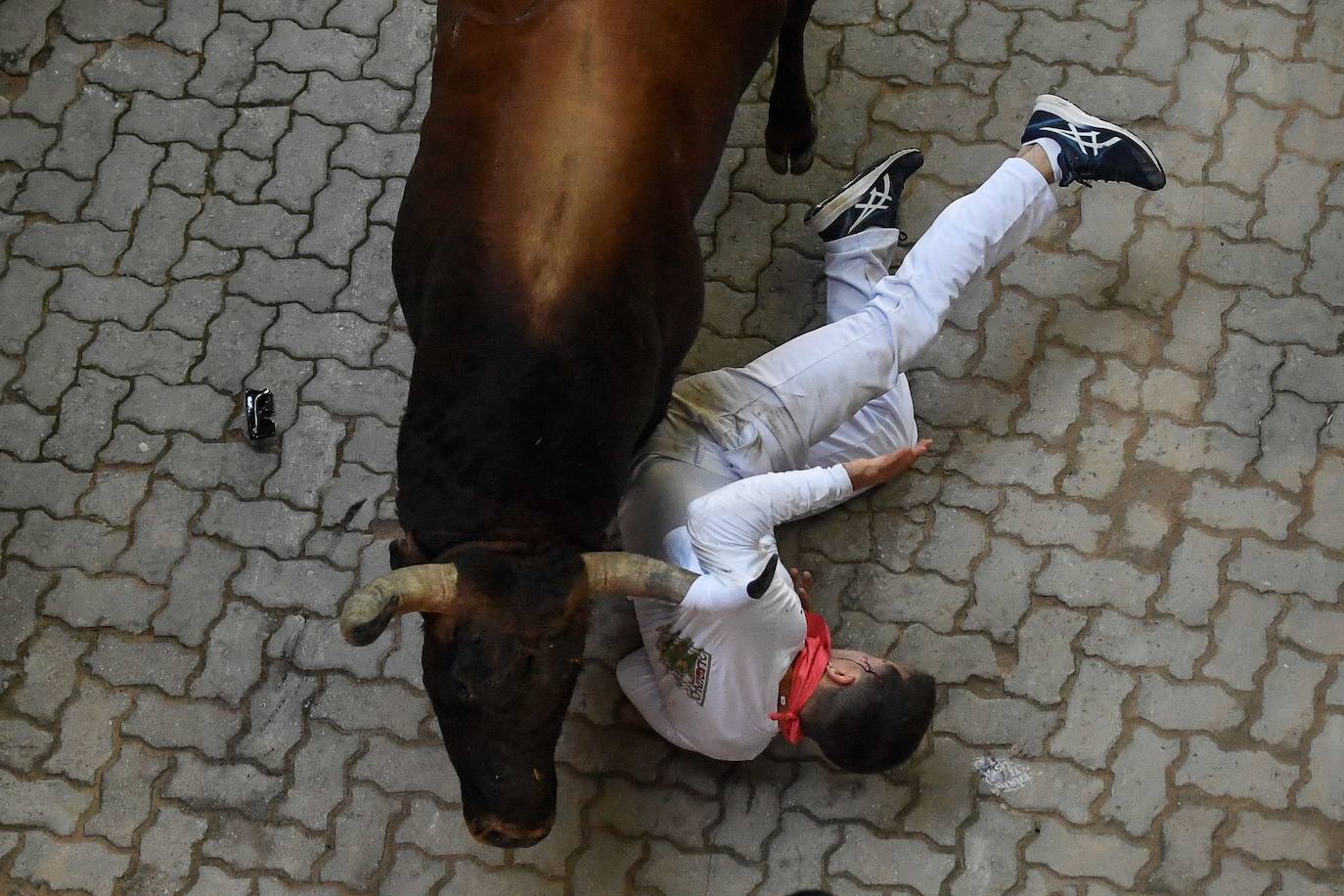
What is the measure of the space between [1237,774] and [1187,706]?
0.87 feet

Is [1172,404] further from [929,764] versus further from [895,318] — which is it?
[929,764]

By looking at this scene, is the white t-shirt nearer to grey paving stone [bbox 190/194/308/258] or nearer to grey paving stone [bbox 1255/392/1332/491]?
grey paving stone [bbox 1255/392/1332/491]

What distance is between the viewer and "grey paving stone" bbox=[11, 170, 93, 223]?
203 inches

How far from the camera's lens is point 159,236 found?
16.7 ft

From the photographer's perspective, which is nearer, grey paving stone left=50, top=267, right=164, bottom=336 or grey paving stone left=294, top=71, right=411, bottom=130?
grey paving stone left=50, top=267, right=164, bottom=336

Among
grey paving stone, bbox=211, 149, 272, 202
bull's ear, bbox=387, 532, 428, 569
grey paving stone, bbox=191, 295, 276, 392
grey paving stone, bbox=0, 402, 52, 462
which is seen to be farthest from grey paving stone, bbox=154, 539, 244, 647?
grey paving stone, bbox=211, 149, 272, 202

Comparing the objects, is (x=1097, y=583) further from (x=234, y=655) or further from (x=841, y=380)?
(x=234, y=655)

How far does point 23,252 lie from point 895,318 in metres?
3.48

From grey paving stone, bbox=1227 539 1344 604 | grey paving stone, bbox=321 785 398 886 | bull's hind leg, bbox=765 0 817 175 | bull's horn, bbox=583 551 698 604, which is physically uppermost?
bull's hind leg, bbox=765 0 817 175

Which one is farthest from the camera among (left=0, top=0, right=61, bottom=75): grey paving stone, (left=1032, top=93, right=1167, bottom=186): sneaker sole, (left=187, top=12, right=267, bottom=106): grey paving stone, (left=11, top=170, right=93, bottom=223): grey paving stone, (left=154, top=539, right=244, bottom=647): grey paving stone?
(left=0, top=0, right=61, bottom=75): grey paving stone

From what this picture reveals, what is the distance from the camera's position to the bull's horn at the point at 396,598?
2998 mm

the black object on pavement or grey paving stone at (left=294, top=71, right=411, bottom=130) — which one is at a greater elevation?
grey paving stone at (left=294, top=71, right=411, bottom=130)

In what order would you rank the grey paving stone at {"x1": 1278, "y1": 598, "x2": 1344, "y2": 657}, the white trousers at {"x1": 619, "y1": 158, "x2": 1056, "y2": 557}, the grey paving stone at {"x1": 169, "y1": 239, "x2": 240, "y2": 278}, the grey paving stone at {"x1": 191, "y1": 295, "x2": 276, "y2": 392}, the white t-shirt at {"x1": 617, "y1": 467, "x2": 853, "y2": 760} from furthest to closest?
the grey paving stone at {"x1": 169, "y1": 239, "x2": 240, "y2": 278}
the grey paving stone at {"x1": 191, "y1": 295, "x2": 276, "y2": 392}
the grey paving stone at {"x1": 1278, "y1": 598, "x2": 1344, "y2": 657}
the white trousers at {"x1": 619, "y1": 158, "x2": 1056, "y2": 557}
the white t-shirt at {"x1": 617, "y1": 467, "x2": 853, "y2": 760}

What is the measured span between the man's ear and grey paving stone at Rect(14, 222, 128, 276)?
10.7 feet
